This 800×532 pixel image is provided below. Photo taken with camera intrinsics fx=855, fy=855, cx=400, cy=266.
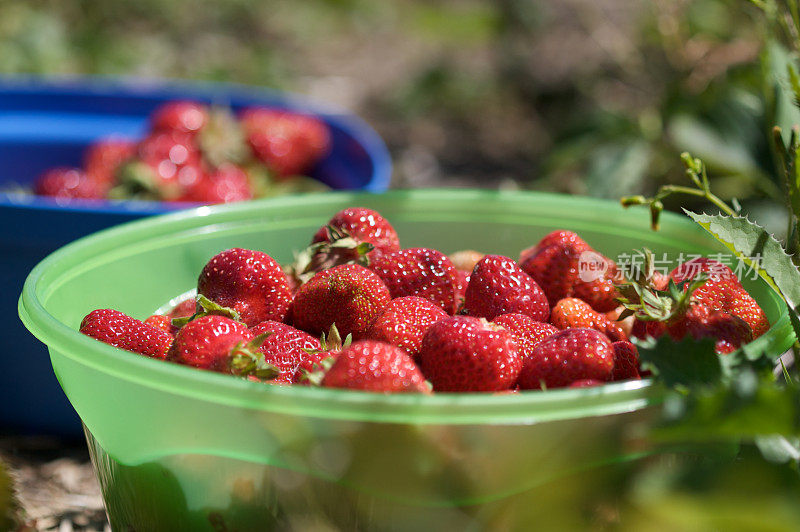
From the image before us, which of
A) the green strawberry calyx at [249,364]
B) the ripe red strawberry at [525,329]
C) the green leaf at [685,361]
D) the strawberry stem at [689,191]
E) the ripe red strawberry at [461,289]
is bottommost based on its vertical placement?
the ripe red strawberry at [461,289]

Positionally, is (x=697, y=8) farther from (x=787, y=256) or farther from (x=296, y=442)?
(x=296, y=442)

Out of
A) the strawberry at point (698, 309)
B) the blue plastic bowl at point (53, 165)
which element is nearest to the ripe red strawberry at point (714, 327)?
the strawberry at point (698, 309)

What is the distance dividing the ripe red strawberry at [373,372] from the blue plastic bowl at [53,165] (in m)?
0.61

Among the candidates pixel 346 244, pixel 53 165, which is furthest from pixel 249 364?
pixel 53 165

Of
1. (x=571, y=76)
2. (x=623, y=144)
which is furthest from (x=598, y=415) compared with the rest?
(x=571, y=76)

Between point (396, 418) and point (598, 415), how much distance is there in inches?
5.5

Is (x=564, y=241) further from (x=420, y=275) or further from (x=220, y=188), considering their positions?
(x=220, y=188)

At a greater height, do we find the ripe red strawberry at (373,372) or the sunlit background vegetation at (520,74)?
the ripe red strawberry at (373,372)

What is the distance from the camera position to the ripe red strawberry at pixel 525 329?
→ 2.58 feet

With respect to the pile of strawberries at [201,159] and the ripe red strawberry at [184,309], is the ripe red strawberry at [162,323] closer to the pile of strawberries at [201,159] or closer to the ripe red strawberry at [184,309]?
the ripe red strawberry at [184,309]

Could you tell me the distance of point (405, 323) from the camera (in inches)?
31.0

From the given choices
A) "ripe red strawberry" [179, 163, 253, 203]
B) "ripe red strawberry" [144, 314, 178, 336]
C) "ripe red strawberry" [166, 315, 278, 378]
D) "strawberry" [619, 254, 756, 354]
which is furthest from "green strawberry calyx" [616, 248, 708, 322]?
"ripe red strawberry" [179, 163, 253, 203]

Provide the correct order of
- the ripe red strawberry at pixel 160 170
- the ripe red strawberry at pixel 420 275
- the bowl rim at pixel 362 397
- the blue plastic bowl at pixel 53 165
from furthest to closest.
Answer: the ripe red strawberry at pixel 160 170 < the blue plastic bowl at pixel 53 165 < the ripe red strawberry at pixel 420 275 < the bowl rim at pixel 362 397

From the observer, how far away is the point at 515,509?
0.60 meters
